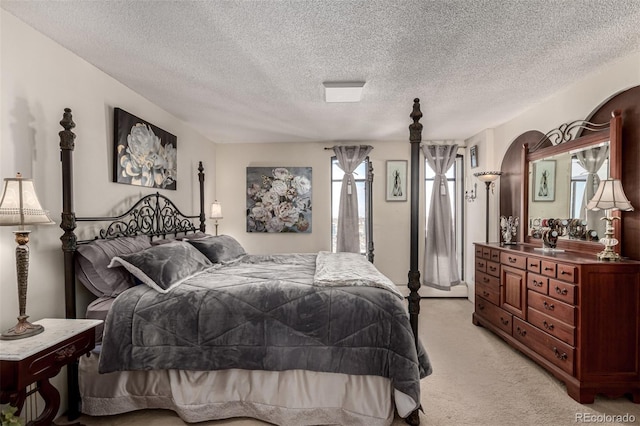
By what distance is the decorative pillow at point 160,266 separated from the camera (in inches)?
81.1

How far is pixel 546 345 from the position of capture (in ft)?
7.95

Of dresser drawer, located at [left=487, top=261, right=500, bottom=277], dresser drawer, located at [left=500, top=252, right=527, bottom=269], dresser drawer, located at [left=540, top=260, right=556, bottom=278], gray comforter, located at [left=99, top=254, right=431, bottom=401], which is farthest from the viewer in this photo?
dresser drawer, located at [left=487, top=261, right=500, bottom=277]

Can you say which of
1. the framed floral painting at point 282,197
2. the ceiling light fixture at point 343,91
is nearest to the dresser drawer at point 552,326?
the ceiling light fixture at point 343,91

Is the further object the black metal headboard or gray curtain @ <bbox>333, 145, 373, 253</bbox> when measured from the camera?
gray curtain @ <bbox>333, 145, 373, 253</bbox>

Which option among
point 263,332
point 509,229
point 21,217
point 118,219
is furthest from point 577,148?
point 118,219

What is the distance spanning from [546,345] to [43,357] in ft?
11.2

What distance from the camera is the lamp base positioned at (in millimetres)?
1440

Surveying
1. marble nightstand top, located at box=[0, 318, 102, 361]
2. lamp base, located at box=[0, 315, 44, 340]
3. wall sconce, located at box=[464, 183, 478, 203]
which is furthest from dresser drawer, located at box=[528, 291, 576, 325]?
lamp base, located at box=[0, 315, 44, 340]

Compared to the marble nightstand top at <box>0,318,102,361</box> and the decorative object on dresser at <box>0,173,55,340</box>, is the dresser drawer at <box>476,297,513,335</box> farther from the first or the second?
the decorative object on dresser at <box>0,173,55,340</box>

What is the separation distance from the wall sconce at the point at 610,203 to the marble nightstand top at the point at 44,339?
3.48m

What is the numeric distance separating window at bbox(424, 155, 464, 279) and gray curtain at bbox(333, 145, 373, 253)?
111 centimetres

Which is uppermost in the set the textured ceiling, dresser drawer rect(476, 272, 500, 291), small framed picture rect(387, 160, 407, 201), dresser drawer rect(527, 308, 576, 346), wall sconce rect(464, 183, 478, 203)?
the textured ceiling

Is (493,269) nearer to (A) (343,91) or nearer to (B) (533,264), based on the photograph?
(B) (533,264)

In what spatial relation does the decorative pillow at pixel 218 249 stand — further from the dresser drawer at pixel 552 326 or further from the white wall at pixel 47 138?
the dresser drawer at pixel 552 326
